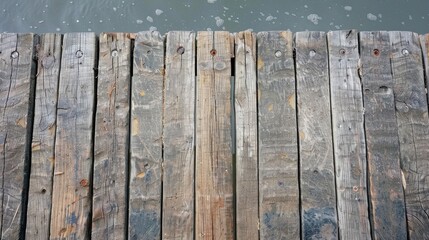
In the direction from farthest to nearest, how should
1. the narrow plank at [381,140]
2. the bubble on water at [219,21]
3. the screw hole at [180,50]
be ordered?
the bubble on water at [219,21] → the screw hole at [180,50] → the narrow plank at [381,140]

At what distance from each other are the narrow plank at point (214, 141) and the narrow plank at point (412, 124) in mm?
1002

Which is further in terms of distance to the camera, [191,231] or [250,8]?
[250,8]

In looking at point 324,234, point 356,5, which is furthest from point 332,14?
point 324,234

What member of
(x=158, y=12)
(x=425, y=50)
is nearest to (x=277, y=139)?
(x=425, y=50)

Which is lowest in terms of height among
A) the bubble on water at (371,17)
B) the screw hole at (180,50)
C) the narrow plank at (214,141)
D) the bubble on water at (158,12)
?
the narrow plank at (214,141)

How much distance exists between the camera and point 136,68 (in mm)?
3408

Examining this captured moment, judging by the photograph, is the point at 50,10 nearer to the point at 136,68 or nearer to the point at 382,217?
the point at 136,68

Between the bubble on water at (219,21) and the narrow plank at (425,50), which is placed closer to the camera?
the narrow plank at (425,50)

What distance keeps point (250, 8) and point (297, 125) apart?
251 centimetres

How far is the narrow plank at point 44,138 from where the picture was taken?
3.25 metres

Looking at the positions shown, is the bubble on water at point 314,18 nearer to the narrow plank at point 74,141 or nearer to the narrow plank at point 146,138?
the narrow plank at point 146,138

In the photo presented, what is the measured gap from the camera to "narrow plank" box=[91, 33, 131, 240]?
3.23 meters

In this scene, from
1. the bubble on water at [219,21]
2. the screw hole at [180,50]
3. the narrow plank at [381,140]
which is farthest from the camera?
the bubble on water at [219,21]

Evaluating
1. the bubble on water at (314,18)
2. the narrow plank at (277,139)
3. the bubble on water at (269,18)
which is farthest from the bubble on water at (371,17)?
the narrow plank at (277,139)
